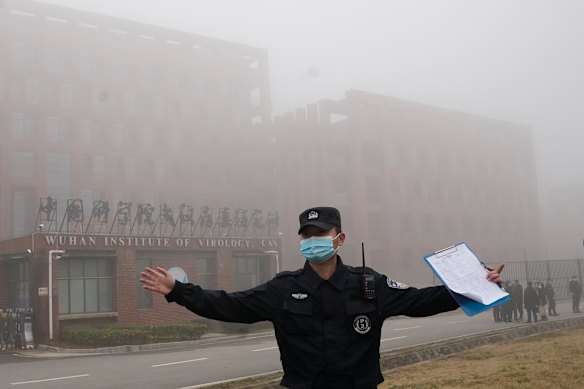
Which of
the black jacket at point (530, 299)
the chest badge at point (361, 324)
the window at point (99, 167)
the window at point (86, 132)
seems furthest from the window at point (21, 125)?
the chest badge at point (361, 324)

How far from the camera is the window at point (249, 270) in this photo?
33594 millimetres

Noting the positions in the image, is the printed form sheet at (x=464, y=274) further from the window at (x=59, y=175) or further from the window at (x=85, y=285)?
the window at (x=59, y=175)

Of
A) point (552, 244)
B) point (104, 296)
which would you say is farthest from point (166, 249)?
point (552, 244)

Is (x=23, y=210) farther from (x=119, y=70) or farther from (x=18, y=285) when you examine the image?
(x=18, y=285)

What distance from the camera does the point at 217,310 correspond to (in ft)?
12.5

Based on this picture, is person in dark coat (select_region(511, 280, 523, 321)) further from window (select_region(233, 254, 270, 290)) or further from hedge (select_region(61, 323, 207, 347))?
window (select_region(233, 254, 270, 290))

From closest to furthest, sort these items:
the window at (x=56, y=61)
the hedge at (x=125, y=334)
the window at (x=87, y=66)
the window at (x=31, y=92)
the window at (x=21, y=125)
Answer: the hedge at (x=125, y=334) < the window at (x=21, y=125) < the window at (x=31, y=92) < the window at (x=56, y=61) < the window at (x=87, y=66)

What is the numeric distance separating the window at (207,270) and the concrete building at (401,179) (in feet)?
91.4

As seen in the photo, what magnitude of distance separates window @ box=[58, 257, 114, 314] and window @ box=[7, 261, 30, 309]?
1.84 meters

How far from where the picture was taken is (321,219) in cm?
382

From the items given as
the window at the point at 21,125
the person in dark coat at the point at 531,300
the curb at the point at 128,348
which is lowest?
the curb at the point at 128,348

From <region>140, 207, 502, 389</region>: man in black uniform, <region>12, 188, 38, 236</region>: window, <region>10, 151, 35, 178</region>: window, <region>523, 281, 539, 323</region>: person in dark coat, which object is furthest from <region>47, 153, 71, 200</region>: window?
<region>140, 207, 502, 389</region>: man in black uniform

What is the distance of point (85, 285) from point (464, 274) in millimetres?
24983

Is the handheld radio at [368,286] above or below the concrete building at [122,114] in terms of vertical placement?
below
